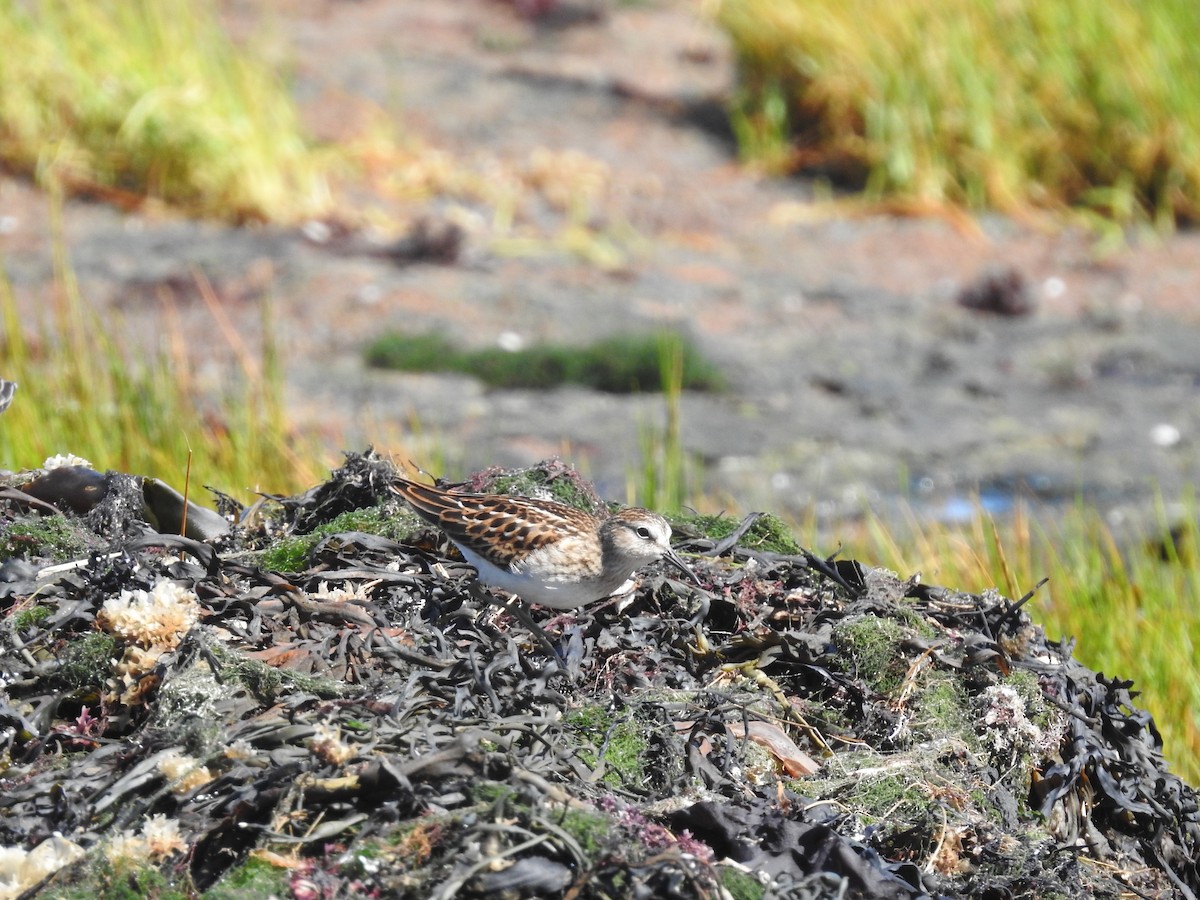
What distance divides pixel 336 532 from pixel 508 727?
112cm

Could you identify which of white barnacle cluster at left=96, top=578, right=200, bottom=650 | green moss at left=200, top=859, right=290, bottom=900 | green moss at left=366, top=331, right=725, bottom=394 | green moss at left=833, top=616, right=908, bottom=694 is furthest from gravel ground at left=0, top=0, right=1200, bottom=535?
green moss at left=200, top=859, right=290, bottom=900

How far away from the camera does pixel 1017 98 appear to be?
11.1m

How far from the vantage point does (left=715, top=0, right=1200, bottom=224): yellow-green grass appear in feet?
35.4

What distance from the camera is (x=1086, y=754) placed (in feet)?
12.0

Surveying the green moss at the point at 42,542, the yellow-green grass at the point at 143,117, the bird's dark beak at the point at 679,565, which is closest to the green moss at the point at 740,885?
the bird's dark beak at the point at 679,565

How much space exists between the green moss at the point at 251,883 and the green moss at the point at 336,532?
1227 millimetres

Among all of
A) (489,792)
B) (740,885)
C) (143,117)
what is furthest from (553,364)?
(740,885)

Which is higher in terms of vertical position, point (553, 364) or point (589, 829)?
point (589, 829)

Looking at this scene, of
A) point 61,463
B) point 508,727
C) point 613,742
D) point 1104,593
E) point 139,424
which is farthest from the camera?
point 139,424

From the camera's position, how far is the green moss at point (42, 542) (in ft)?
12.4

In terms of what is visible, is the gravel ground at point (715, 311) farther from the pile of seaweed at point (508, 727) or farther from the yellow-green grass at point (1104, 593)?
the pile of seaweed at point (508, 727)

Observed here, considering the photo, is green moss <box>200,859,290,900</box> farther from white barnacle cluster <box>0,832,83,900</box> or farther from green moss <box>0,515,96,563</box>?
green moss <box>0,515,96,563</box>

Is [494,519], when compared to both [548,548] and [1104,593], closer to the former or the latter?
[548,548]

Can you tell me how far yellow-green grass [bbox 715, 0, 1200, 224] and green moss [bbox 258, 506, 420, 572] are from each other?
25.6 ft
